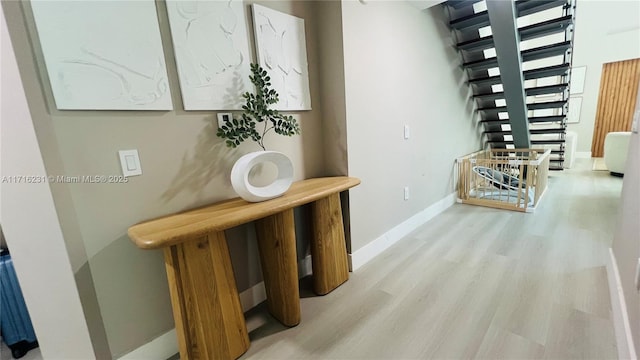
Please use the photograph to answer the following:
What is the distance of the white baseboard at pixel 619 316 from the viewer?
1.08m

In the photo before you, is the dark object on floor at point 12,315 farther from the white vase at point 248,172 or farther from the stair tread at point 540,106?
the stair tread at point 540,106

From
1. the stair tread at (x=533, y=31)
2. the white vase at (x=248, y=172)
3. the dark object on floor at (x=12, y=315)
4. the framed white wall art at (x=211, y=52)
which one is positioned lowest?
the dark object on floor at (x=12, y=315)

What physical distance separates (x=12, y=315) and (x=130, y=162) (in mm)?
1149

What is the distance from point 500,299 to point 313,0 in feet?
7.34

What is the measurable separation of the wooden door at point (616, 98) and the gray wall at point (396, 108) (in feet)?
18.2

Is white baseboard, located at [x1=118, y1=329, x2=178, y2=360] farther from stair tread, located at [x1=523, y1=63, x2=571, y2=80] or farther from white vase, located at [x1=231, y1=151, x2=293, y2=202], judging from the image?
stair tread, located at [x1=523, y1=63, x2=571, y2=80]

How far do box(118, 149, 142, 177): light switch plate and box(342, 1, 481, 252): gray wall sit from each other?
1.24m

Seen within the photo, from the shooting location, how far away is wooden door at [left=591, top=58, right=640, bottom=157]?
5.76 metres

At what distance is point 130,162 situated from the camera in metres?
1.14

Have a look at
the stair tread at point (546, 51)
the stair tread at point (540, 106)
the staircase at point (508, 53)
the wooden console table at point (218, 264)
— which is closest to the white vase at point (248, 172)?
the wooden console table at point (218, 264)

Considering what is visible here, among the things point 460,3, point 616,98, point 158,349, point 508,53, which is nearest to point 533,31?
point 508,53

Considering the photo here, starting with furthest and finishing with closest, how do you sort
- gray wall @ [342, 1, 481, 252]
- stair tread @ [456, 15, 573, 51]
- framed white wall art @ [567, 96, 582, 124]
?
framed white wall art @ [567, 96, 582, 124] < stair tread @ [456, 15, 573, 51] < gray wall @ [342, 1, 481, 252]

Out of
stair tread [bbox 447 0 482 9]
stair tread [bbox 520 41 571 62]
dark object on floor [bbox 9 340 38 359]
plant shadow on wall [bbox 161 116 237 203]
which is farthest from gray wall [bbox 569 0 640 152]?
dark object on floor [bbox 9 340 38 359]

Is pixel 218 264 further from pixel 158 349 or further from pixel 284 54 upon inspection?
pixel 284 54
